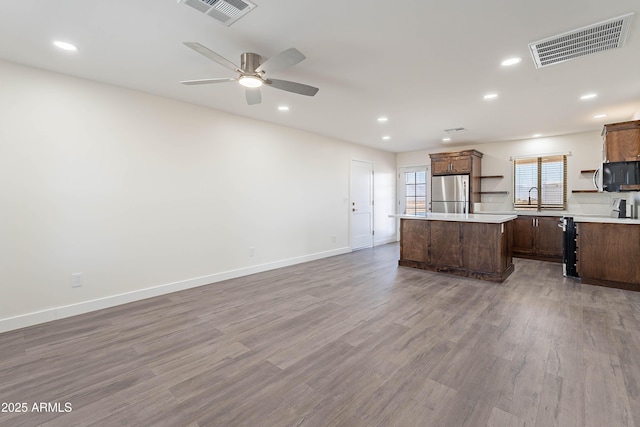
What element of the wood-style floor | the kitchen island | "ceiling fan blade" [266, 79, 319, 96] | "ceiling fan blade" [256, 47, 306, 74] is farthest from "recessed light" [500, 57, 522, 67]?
the wood-style floor

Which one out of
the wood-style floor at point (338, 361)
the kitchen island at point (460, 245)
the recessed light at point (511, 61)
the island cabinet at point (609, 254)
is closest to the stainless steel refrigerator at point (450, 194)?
the kitchen island at point (460, 245)

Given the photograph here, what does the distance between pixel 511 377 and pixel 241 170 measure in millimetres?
4217

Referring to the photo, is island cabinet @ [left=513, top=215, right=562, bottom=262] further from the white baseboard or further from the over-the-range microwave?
the white baseboard

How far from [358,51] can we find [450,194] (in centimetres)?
497

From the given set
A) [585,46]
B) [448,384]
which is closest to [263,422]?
[448,384]

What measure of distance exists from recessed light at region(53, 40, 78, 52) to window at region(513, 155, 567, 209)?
775cm

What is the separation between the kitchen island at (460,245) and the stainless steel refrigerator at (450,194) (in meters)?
1.76

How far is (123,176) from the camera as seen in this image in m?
3.54

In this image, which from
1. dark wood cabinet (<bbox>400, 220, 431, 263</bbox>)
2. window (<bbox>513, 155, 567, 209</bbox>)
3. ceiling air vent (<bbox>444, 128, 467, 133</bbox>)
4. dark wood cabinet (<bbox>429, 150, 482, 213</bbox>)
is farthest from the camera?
dark wood cabinet (<bbox>429, 150, 482, 213</bbox>)

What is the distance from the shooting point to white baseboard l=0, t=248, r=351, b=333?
2908 mm

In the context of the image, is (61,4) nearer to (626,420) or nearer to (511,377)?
(511,377)

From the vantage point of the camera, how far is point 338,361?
2.24 metres

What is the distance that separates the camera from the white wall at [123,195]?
2.93m

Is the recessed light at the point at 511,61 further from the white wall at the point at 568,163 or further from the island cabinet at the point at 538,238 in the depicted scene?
the island cabinet at the point at 538,238
